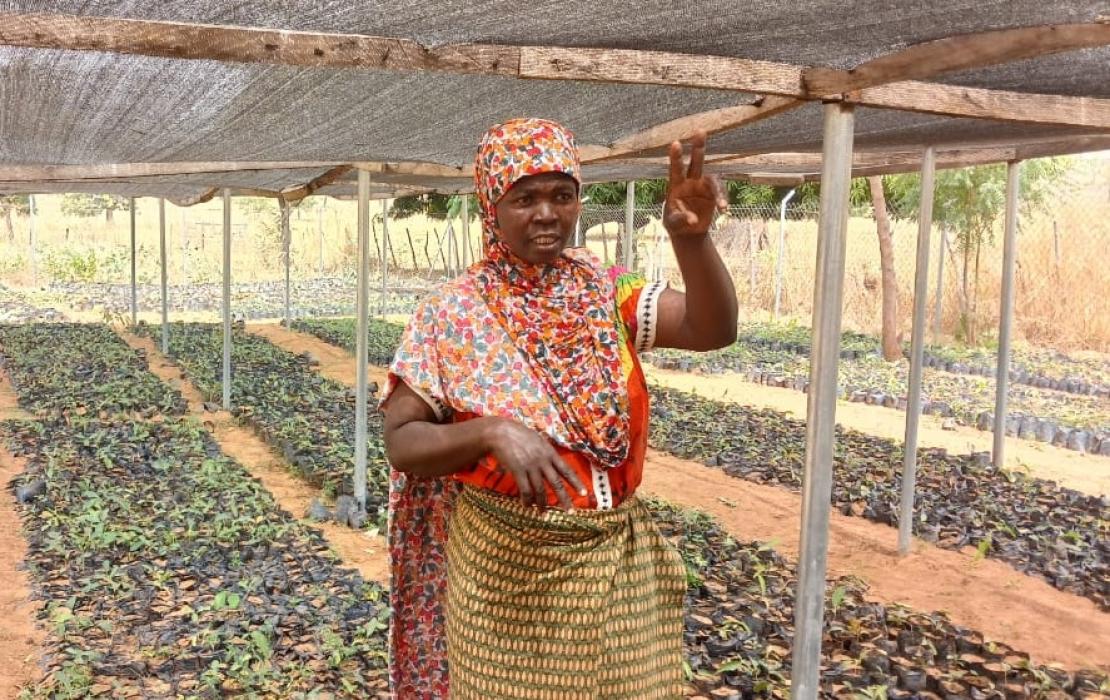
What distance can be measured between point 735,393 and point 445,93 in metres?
8.05

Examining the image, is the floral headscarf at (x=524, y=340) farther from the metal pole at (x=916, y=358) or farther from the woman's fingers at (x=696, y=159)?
the metal pole at (x=916, y=358)

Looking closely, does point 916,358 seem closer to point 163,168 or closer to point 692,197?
point 692,197

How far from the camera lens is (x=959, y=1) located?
2098 mm

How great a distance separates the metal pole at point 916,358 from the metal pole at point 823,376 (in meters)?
2.72

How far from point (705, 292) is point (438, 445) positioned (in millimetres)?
627

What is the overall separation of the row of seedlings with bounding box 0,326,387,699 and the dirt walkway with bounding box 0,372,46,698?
0.07m

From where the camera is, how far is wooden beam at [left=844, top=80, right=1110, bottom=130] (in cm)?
295

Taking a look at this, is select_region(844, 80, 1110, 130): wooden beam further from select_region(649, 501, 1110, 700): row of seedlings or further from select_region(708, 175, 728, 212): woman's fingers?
select_region(649, 501, 1110, 700): row of seedlings

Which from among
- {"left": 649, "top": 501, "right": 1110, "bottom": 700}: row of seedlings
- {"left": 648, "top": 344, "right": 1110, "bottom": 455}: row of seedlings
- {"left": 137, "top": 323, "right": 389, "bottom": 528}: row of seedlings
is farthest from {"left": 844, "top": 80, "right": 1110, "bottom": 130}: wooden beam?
{"left": 648, "top": 344, "right": 1110, "bottom": 455}: row of seedlings

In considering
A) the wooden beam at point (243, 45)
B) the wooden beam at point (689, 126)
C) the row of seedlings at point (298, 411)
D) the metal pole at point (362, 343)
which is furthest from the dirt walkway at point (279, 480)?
the wooden beam at point (243, 45)

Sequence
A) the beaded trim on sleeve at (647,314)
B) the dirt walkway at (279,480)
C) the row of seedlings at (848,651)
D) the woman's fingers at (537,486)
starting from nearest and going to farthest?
the woman's fingers at (537,486) → the beaded trim on sleeve at (647,314) → the row of seedlings at (848,651) → the dirt walkway at (279,480)

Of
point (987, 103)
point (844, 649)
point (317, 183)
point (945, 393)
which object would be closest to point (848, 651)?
point (844, 649)

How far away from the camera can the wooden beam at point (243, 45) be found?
2.17 meters

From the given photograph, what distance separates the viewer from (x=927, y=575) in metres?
5.36
